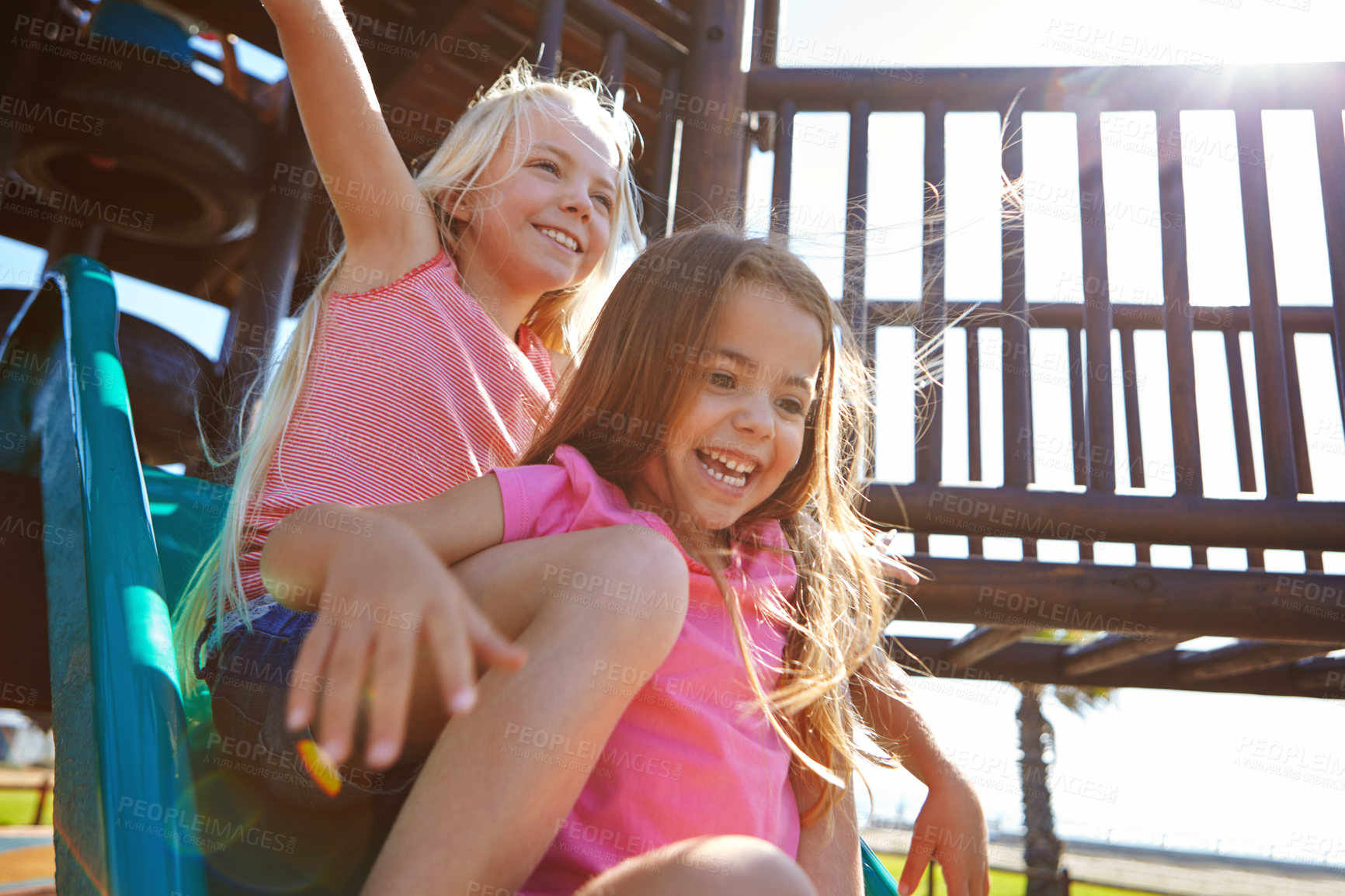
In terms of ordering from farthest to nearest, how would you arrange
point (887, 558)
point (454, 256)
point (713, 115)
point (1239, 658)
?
point (1239, 658) < point (713, 115) < point (454, 256) < point (887, 558)

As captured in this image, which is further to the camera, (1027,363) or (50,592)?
(1027,363)

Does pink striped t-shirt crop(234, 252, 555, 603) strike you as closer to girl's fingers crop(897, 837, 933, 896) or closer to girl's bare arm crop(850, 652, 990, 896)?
girl's bare arm crop(850, 652, 990, 896)

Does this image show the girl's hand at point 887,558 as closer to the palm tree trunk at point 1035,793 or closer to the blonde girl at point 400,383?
the blonde girl at point 400,383

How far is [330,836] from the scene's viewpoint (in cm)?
105

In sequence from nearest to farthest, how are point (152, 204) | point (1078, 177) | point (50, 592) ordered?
point (50, 592) < point (1078, 177) < point (152, 204)

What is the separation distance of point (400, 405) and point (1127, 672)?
9.07 feet

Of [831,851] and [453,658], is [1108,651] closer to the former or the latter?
[831,851]

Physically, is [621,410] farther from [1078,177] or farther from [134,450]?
[1078,177]

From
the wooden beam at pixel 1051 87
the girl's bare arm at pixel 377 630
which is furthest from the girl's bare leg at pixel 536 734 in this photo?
the wooden beam at pixel 1051 87

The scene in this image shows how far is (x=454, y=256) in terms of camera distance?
1772 mm

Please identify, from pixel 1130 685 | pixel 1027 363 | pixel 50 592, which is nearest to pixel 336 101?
pixel 50 592

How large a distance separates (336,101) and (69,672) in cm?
90

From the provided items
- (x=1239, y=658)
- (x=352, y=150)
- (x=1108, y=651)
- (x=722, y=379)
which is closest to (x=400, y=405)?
(x=352, y=150)

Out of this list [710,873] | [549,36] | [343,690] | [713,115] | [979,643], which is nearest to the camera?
[343,690]
